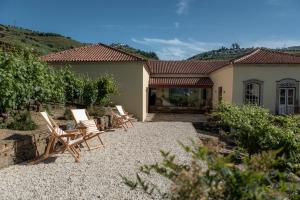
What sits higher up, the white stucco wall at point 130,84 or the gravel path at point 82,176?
the white stucco wall at point 130,84

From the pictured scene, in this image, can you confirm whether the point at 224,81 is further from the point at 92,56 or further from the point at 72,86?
the point at 72,86

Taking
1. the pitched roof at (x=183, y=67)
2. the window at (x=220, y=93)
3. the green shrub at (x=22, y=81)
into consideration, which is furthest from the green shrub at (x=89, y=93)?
the pitched roof at (x=183, y=67)

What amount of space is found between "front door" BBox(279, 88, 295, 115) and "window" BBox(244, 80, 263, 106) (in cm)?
144

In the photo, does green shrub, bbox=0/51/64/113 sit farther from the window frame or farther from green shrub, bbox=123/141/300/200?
the window frame

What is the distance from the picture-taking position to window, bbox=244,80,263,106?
2530 centimetres

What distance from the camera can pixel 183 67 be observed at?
116 ft

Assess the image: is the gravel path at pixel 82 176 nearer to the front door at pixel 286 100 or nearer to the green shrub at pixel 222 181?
the green shrub at pixel 222 181

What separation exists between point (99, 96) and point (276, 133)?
11597 mm

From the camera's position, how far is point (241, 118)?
34.4 ft

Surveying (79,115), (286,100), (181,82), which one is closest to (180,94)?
(181,82)

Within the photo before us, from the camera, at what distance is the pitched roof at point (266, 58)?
25000 mm

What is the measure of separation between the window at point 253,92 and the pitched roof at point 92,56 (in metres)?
7.51

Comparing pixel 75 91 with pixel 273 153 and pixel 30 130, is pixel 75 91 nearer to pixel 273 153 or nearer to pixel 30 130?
pixel 30 130

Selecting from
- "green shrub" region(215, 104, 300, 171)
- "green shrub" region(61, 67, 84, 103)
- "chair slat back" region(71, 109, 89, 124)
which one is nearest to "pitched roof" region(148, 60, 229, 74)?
"green shrub" region(61, 67, 84, 103)
